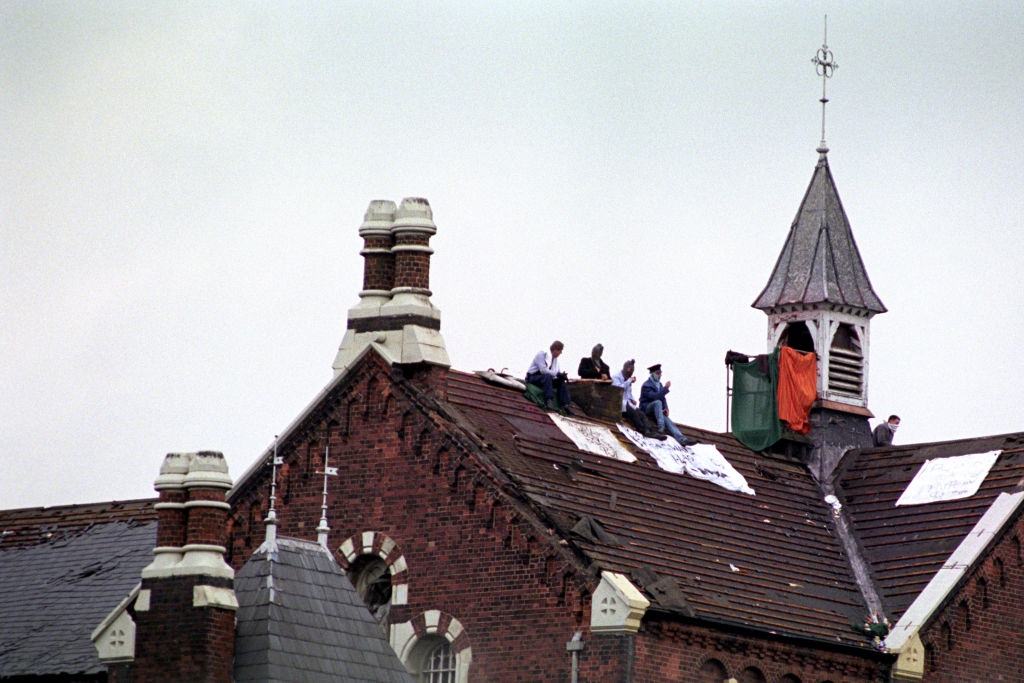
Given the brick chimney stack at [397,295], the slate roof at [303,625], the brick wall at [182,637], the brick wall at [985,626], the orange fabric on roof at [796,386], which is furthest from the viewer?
the orange fabric on roof at [796,386]

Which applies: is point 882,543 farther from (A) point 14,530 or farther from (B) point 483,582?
(A) point 14,530

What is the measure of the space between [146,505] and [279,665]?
1808 centimetres

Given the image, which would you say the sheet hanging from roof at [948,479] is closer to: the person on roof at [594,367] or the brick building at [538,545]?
the brick building at [538,545]

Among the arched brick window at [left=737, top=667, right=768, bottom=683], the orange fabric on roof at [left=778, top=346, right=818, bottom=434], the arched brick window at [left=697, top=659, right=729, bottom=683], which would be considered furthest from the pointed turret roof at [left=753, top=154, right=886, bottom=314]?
the arched brick window at [left=697, top=659, right=729, bottom=683]

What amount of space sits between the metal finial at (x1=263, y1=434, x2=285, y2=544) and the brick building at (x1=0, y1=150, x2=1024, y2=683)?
19 cm

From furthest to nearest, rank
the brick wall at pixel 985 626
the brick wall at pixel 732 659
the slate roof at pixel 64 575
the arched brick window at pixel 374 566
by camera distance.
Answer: the slate roof at pixel 64 575 → the brick wall at pixel 985 626 → the arched brick window at pixel 374 566 → the brick wall at pixel 732 659

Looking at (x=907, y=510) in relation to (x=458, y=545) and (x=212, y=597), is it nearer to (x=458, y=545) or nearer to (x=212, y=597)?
(x=458, y=545)

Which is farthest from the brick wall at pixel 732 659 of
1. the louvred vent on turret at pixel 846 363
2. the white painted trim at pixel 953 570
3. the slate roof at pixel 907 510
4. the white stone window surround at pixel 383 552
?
the louvred vent on turret at pixel 846 363

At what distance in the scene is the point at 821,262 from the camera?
7281 cm

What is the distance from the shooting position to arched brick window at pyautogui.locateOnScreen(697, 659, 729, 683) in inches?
2276

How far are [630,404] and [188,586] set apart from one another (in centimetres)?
1603

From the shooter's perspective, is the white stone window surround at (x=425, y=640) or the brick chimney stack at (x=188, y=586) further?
the white stone window surround at (x=425, y=640)

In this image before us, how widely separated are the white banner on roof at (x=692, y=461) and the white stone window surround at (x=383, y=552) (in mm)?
7284

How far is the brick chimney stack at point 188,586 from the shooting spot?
52281mm
